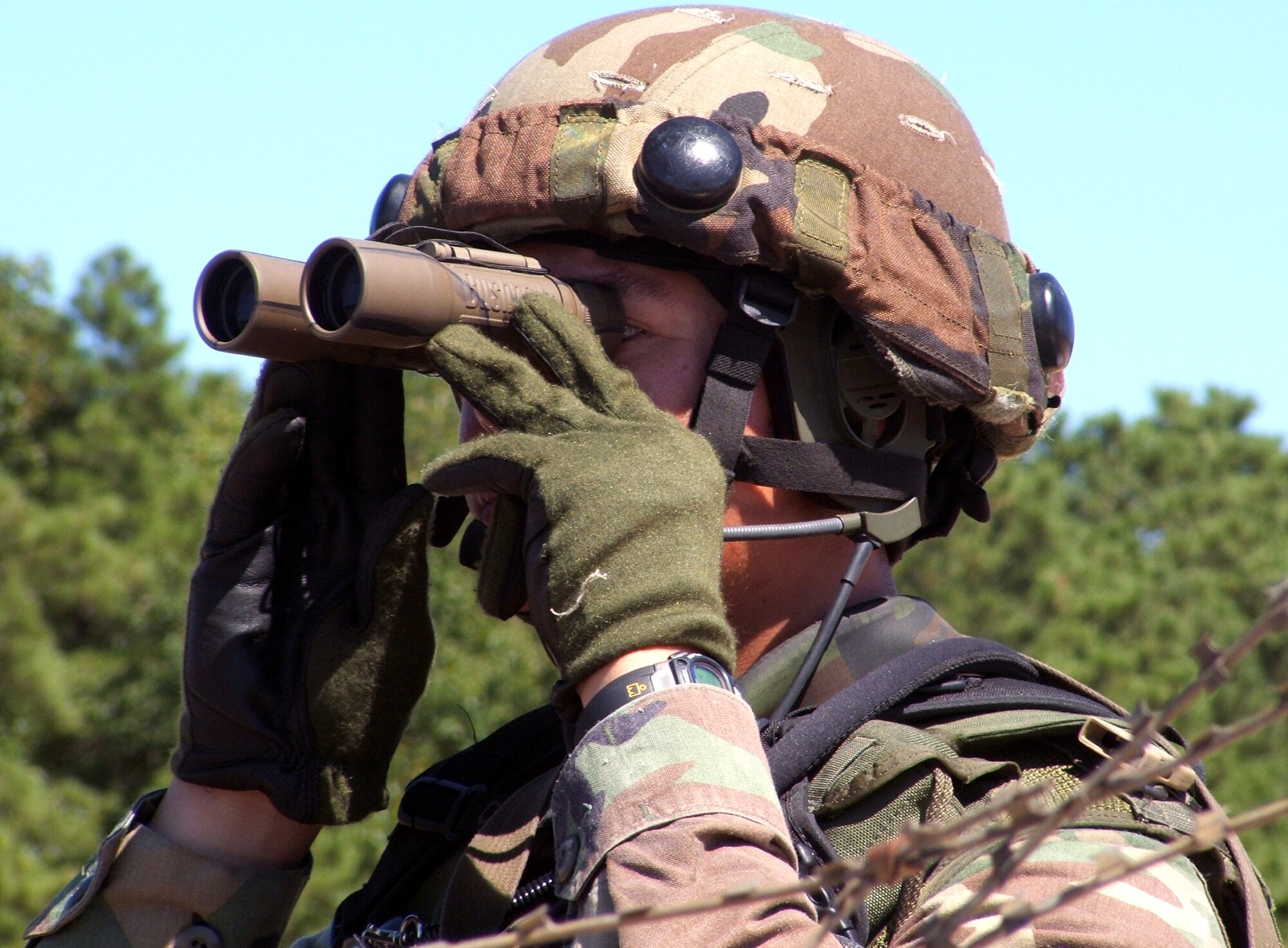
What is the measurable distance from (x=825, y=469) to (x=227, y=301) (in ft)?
2.89

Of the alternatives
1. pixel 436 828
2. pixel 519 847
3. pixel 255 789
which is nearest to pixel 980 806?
pixel 519 847

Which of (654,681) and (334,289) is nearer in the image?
(654,681)

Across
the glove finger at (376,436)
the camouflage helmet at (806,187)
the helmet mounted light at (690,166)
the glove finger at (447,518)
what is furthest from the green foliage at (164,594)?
the helmet mounted light at (690,166)

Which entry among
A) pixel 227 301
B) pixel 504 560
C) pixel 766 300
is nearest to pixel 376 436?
pixel 227 301

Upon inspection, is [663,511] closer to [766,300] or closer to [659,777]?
[659,777]

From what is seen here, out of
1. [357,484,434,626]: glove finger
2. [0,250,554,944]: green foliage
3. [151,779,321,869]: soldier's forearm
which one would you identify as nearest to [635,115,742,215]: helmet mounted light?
[357,484,434,626]: glove finger

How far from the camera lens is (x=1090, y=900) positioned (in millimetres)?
1485

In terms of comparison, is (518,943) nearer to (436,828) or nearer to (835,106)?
(436,828)

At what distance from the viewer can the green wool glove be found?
5.29 feet

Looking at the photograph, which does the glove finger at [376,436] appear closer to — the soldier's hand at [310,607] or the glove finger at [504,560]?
the soldier's hand at [310,607]

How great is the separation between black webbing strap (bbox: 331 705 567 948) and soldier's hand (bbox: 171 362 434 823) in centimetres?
9

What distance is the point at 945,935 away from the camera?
0.80 meters

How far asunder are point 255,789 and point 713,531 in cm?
102

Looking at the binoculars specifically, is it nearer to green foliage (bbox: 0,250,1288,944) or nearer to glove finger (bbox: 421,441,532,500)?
glove finger (bbox: 421,441,532,500)
